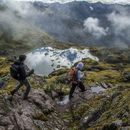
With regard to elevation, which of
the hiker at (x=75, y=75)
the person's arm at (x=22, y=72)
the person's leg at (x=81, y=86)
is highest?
the person's arm at (x=22, y=72)

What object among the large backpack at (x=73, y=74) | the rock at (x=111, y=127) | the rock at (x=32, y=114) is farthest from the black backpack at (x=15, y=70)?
the rock at (x=111, y=127)

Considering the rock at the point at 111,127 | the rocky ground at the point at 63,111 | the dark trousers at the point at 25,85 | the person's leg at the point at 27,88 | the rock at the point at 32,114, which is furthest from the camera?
the person's leg at the point at 27,88

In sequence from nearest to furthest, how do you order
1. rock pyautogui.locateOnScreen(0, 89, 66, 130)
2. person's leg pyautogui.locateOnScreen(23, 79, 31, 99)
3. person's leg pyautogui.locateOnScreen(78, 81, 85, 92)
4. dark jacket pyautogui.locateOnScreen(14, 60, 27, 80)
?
rock pyautogui.locateOnScreen(0, 89, 66, 130) < dark jacket pyautogui.locateOnScreen(14, 60, 27, 80) < person's leg pyautogui.locateOnScreen(23, 79, 31, 99) < person's leg pyautogui.locateOnScreen(78, 81, 85, 92)

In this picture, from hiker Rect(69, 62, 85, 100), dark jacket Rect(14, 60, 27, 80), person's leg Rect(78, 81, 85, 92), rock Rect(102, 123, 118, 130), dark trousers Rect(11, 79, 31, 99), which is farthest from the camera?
person's leg Rect(78, 81, 85, 92)

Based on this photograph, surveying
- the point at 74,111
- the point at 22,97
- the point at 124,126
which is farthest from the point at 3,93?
the point at 124,126

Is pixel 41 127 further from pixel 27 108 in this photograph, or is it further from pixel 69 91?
pixel 69 91

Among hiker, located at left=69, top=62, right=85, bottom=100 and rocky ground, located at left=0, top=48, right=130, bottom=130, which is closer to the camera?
rocky ground, located at left=0, top=48, right=130, bottom=130

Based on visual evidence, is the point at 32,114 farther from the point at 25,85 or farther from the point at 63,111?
the point at 63,111

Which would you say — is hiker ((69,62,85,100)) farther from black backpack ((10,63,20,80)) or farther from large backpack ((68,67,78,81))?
black backpack ((10,63,20,80))

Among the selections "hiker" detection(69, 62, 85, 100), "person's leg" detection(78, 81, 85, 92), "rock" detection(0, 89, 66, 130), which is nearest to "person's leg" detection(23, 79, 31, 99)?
"rock" detection(0, 89, 66, 130)

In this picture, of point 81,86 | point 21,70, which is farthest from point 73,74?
point 21,70

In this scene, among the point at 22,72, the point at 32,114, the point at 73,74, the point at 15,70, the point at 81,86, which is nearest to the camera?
the point at 32,114

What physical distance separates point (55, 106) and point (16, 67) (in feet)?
24.5

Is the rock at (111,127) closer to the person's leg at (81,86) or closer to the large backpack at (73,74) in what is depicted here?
the large backpack at (73,74)
